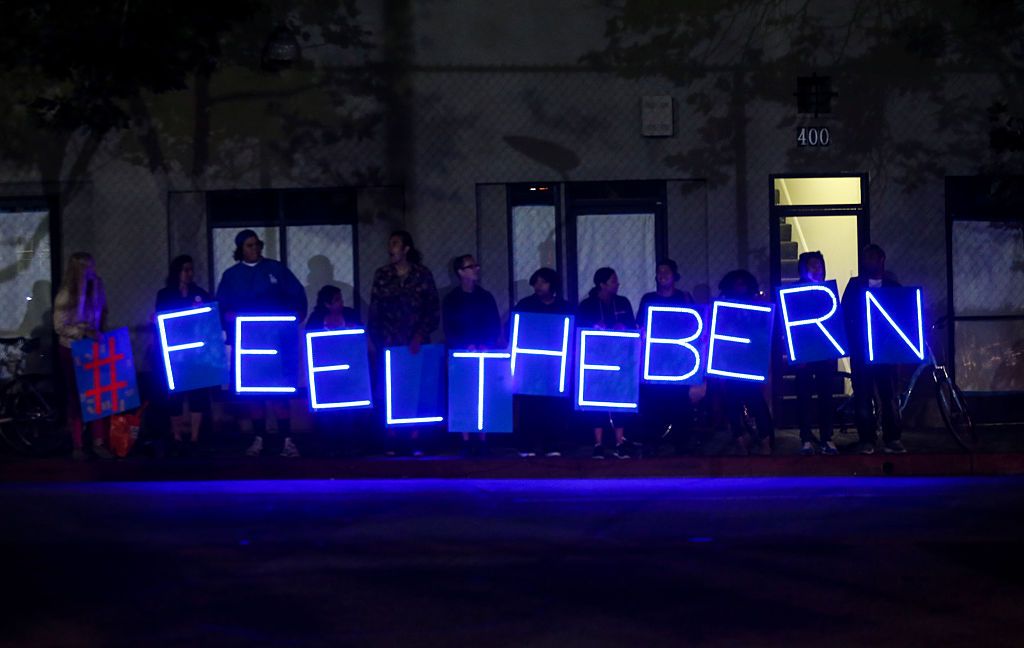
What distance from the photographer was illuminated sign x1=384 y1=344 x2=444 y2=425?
1507 centimetres

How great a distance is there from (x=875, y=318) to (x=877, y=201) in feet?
7.30

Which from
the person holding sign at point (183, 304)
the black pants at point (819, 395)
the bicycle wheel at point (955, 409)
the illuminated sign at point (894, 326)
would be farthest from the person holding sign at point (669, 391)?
the person holding sign at point (183, 304)

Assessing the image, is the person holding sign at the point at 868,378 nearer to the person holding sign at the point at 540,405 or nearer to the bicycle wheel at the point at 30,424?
the person holding sign at the point at 540,405

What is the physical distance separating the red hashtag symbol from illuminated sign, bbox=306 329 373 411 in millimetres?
1752

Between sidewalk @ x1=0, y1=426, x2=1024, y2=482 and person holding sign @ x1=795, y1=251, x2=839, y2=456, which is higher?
person holding sign @ x1=795, y1=251, x2=839, y2=456

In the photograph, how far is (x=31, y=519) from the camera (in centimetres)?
1202

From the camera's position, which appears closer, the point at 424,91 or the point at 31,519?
the point at 31,519

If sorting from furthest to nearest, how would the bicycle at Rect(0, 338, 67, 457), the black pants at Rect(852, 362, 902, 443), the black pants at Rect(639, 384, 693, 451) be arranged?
the bicycle at Rect(0, 338, 67, 457) < the black pants at Rect(639, 384, 693, 451) < the black pants at Rect(852, 362, 902, 443)

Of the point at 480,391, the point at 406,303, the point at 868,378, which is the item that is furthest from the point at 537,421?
the point at 868,378

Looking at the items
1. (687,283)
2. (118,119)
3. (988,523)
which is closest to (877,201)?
(687,283)

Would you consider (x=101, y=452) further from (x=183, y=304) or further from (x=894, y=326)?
(x=894, y=326)

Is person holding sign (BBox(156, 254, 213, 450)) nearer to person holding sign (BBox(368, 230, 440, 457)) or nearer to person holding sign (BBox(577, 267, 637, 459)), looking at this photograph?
person holding sign (BBox(368, 230, 440, 457))

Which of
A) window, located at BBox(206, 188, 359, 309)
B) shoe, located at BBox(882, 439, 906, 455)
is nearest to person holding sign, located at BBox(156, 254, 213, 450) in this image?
window, located at BBox(206, 188, 359, 309)

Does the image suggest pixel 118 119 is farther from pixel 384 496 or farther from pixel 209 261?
pixel 384 496
